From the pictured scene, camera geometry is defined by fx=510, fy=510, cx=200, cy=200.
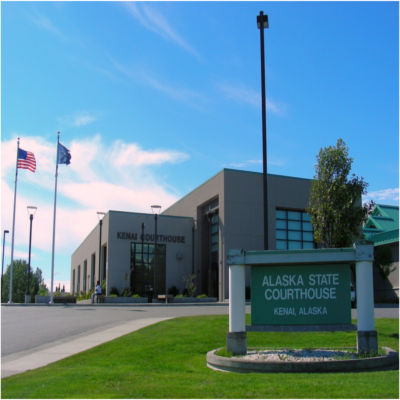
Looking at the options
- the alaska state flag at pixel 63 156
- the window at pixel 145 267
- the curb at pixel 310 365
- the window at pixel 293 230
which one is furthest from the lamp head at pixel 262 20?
the window at pixel 145 267

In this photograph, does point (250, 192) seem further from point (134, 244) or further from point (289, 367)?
point (289, 367)

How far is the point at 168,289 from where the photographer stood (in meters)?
44.3

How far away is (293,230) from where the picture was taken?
41.6m

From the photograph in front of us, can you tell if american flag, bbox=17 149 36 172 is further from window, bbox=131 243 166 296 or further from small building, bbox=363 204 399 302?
small building, bbox=363 204 399 302

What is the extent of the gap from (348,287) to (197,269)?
119ft

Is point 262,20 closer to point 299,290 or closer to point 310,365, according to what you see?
point 299,290

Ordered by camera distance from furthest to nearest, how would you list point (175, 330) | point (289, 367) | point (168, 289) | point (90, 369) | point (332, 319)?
point (168, 289), point (175, 330), point (332, 319), point (90, 369), point (289, 367)

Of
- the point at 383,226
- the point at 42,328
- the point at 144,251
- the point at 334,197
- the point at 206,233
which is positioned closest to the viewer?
the point at 42,328

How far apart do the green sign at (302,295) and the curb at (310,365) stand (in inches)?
49.2

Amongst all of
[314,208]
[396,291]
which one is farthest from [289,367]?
[396,291]

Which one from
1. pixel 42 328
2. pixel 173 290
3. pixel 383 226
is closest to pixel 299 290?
pixel 42 328

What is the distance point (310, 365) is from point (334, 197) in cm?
1915

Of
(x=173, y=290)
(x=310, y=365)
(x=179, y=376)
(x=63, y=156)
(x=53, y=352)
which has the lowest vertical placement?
(x=173, y=290)

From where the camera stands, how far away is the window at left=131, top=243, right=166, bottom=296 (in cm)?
4441
